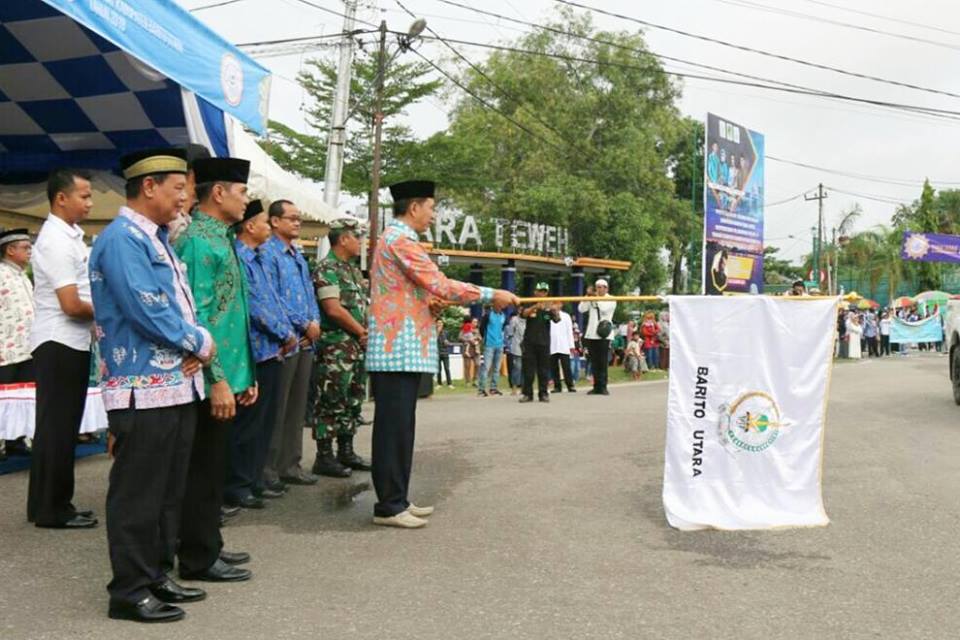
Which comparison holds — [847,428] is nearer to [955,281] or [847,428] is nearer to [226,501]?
[226,501]

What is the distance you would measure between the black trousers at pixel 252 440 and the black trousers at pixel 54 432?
Answer: 91 centimetres

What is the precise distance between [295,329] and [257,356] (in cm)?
42

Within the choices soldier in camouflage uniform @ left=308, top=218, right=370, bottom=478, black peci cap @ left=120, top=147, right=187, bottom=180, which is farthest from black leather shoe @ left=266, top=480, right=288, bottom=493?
black peci cap @ left=120, top=147, right=187, bottom=180

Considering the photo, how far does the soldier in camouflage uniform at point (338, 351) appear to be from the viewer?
6625mm

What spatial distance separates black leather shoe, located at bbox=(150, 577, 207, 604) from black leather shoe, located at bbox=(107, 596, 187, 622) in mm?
145

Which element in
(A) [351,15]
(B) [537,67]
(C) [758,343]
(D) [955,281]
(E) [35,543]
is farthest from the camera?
(D) [955,281]

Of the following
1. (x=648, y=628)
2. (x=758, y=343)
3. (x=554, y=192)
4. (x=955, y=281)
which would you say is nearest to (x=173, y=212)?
(x=648, y=628)

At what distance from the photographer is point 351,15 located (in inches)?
746

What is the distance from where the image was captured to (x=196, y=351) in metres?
3.60

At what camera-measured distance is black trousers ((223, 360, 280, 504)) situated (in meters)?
5.41

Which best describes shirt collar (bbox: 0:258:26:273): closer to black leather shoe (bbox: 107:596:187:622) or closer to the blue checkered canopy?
the blue checkered canopy

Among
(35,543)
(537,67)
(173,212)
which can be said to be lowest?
(35,543)

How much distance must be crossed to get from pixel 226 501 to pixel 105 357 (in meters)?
2.18

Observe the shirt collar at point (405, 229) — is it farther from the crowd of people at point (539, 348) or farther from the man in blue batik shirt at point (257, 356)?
the crowd of people at point (539, 348)
